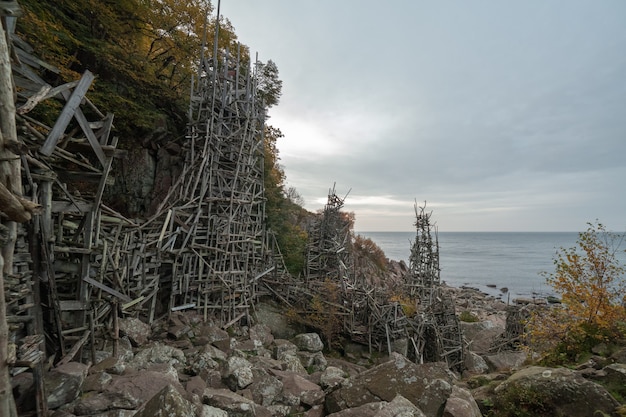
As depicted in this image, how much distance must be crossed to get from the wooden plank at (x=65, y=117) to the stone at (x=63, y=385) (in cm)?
448

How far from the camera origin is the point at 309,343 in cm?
1368

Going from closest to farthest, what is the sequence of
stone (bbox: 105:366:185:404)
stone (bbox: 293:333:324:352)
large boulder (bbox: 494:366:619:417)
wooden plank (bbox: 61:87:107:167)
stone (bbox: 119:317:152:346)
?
large boulder (bbox: 494:366:619:417), stone (bbox: 105:366:185:404), wooden plank (bbox: 61:87:107:167), stone (bbox: 119:317:152:346), stone (bbox: 293:333:324:352)

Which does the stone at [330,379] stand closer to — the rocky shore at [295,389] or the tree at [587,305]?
the rocky shore at [295,389]

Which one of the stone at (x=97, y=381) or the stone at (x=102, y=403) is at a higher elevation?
the stone at (x=97, y=381)

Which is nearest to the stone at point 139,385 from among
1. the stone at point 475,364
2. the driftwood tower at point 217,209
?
the driftwood tower at point 217,209

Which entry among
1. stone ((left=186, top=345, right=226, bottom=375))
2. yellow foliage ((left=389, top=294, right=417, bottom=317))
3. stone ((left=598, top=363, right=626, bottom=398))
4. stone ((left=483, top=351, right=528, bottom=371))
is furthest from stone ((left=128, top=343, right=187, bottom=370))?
stone ((left=483, top=351, right=528, bottom=371))

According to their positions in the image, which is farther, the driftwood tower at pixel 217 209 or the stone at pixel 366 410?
the driftwood tower at pixel 217 209

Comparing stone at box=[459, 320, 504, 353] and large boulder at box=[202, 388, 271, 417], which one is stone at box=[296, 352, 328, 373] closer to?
large boulder at box=[202, 388, 271, 417]

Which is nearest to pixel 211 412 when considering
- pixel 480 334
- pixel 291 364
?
pixel 291 364

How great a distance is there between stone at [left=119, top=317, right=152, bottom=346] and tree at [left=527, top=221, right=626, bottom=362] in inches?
500

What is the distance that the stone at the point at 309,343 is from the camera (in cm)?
1360

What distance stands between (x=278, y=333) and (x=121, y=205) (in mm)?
11049

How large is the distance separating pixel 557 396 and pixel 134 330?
38.5 ft

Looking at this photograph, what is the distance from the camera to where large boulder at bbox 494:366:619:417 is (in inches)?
187
